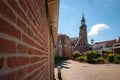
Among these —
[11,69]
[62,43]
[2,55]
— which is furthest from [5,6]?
[62,43]

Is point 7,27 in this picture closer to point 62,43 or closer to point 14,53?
point 14,53

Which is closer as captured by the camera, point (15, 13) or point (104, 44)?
point (15, 13)

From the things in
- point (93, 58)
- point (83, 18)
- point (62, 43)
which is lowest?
point (93, 58)

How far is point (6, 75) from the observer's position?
1006mm

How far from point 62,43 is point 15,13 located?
58.4 m

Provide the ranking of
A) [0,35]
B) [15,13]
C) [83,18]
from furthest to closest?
[83,18] < [15,13] < [0,35]

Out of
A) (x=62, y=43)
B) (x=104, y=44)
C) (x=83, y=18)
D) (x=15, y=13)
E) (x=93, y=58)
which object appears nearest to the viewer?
(x=15, y=13)

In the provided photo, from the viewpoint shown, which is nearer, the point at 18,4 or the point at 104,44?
the point at 18,4

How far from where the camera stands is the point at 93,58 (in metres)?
37.3

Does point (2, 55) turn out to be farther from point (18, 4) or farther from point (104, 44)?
point (104, 44)

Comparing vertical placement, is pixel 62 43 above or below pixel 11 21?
above

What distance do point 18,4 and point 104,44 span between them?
252 ft

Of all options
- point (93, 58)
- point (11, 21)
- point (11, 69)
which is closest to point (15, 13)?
point (11, 21)

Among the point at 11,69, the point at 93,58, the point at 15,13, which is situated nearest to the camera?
the point at 11,69
